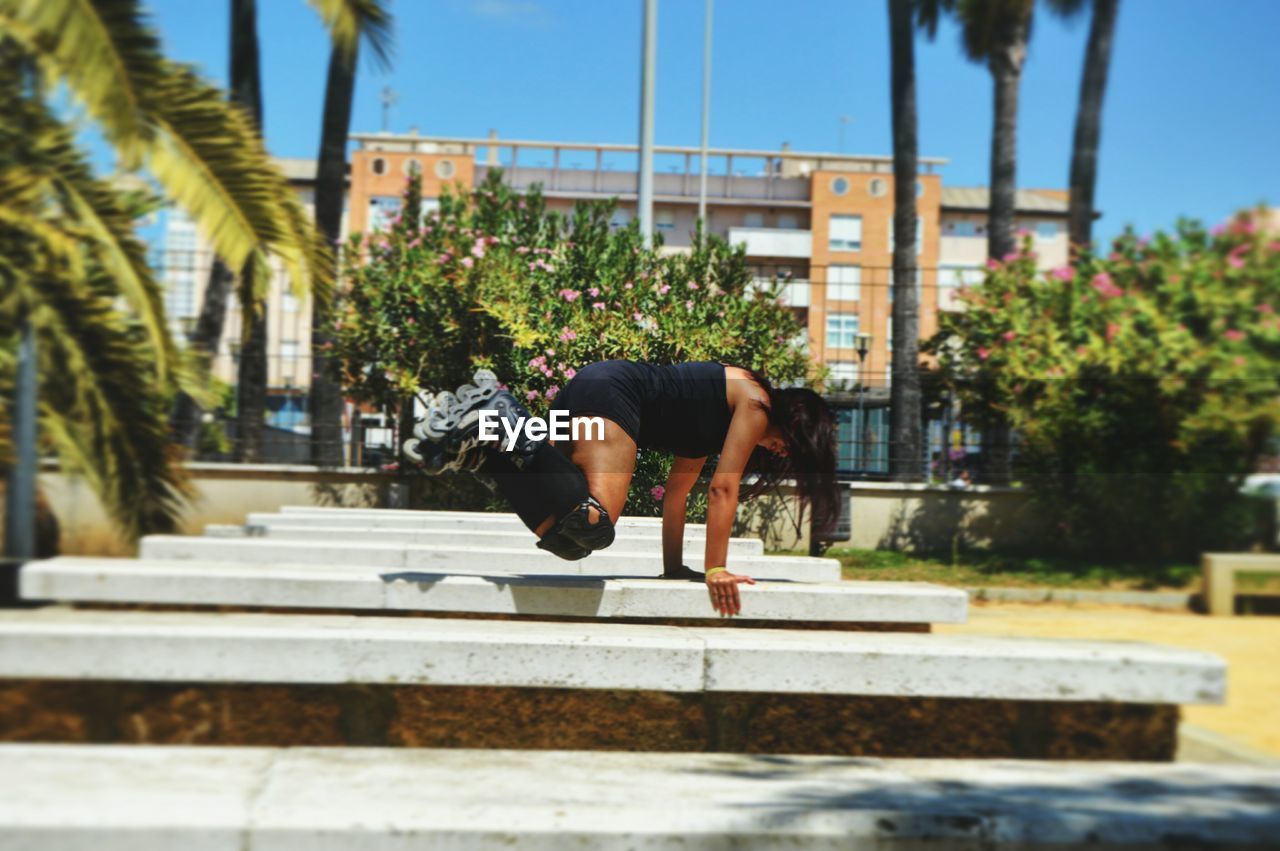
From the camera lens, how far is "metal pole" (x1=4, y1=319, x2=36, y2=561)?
3109mm

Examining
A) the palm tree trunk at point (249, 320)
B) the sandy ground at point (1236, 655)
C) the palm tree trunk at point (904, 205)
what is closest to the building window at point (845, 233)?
the palm tree trunk at point (904, 205)

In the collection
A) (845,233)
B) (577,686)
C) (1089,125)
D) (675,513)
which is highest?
(845,233)

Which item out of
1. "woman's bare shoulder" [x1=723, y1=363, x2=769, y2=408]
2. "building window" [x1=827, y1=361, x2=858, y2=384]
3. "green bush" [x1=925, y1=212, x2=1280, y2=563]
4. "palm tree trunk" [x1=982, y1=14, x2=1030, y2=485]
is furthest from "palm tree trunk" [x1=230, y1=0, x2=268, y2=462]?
"palm tree trunk" [x1=982, y1=14, x2=1030, y2=485]

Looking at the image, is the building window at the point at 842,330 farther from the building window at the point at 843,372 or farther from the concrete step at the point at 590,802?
the concrete step at the point at 590,802

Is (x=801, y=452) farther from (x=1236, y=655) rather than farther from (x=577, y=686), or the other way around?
(x=1236, y=655)

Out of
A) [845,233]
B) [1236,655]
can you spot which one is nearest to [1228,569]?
[1236,655]

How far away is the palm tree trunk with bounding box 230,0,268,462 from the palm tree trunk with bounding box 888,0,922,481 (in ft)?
13.5

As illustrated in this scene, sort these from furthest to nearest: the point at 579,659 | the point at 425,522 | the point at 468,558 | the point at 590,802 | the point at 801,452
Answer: the point at 425,522
the point at 468,558
the point at 801,452
the point at 579,659
the point at 590,802

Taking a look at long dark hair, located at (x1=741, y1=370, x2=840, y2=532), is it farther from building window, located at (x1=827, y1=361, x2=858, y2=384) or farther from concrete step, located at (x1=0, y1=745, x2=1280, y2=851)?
building window, located at (x1=827, y1=361, x2=858, y2=384)

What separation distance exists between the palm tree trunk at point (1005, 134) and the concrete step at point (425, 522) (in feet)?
12.6

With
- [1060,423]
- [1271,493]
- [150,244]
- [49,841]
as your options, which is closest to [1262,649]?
[1271,493]

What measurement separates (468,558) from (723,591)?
40.4 inches

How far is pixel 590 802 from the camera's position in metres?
2.45

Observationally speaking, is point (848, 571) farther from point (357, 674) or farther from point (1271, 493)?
point (357, 674)
